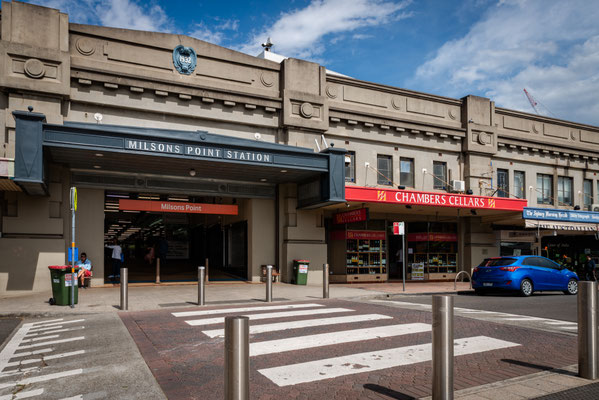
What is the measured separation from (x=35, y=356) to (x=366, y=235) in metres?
16.3

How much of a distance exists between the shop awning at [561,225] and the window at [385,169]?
22.0ft

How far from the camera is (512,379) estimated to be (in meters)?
5.40

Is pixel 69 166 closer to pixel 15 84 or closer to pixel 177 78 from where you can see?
Result: pixel 15 84

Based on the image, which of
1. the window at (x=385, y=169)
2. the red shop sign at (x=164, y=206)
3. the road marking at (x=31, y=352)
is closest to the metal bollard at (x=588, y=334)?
the road marking at (x=31, y=352)

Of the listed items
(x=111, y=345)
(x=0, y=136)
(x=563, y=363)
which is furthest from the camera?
(x=0, y=136)

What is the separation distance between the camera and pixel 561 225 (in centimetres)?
2241

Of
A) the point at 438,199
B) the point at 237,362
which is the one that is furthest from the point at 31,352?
the point at 438,199

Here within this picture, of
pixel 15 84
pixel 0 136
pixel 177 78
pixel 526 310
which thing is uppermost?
pixel 177 78

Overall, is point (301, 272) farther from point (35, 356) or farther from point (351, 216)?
point (35, 356)

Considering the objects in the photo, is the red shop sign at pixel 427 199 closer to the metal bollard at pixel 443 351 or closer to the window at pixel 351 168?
the window at pixel 351 168

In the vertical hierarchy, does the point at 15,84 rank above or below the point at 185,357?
above

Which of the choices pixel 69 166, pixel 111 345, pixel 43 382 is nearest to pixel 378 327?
pixel 111 345

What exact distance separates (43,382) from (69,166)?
12.0 meters

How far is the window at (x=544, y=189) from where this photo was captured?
2619 cm
